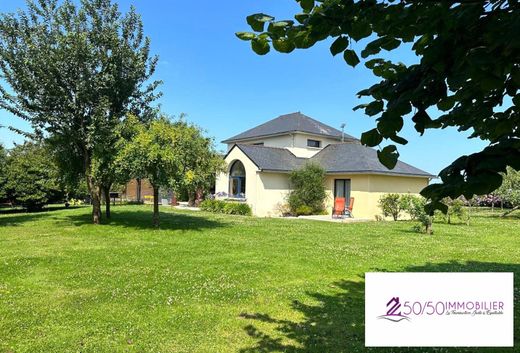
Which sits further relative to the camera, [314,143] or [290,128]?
[314,143]

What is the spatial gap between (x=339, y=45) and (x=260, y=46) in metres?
0.49

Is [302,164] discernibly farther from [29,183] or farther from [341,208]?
[29,183]

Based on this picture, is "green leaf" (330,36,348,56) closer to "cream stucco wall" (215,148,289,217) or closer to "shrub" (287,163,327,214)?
"cream stucco wall" (215,148,289,217)

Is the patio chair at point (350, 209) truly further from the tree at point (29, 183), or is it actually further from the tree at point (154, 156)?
the tree at point (29, 183)

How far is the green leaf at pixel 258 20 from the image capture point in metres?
2.26

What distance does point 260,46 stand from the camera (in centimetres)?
237

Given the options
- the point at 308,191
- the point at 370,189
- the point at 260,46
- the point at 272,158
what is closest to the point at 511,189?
the point at 370,189

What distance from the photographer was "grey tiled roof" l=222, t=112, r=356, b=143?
1223 inches

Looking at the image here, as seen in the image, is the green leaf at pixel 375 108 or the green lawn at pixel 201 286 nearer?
the green leaf at pixel 375 108

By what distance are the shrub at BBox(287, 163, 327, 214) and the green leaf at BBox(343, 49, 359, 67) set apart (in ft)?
75.1

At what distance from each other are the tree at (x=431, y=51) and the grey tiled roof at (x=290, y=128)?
27727 mm

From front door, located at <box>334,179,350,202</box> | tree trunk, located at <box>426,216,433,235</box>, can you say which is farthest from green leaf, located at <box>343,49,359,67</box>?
front door, located at <box>334,179,350,202</box>

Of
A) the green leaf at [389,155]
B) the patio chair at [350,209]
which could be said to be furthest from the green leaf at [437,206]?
the patio chair at [350,209]

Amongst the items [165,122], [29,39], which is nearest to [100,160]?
[165,122]
